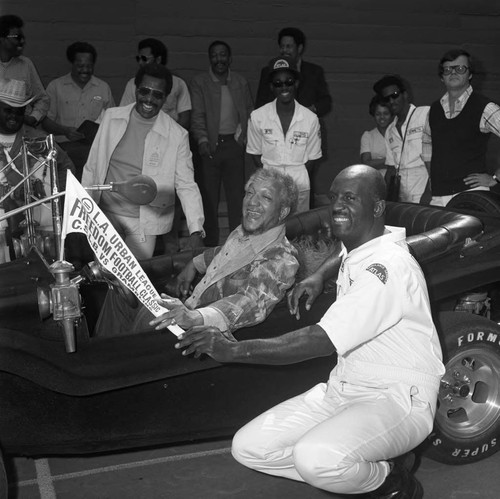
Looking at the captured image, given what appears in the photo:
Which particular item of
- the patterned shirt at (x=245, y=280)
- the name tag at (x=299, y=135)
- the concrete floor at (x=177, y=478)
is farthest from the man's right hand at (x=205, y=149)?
the concrete floor at (x=177, y=478)

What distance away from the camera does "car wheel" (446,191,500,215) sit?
4.74 metres

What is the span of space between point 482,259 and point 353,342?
1.24 meters

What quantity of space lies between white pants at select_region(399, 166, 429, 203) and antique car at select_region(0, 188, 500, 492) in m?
2.05

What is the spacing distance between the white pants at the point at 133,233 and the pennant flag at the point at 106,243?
2372 millimetres

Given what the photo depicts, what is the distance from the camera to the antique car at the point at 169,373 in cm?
314

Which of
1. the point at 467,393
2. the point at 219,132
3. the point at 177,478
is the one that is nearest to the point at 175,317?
the point at 177,478

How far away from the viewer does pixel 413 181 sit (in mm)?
6441

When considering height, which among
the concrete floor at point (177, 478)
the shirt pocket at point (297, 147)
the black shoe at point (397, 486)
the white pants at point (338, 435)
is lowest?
the concrete floor at point (177, 478)

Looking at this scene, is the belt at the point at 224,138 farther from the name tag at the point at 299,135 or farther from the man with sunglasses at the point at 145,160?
the man with sunglasses at the point at 145,160

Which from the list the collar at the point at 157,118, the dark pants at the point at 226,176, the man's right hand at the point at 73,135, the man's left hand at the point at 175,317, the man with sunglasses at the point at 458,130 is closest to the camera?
the man's left hand at the point at 175,317

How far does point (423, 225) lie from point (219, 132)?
128 inches

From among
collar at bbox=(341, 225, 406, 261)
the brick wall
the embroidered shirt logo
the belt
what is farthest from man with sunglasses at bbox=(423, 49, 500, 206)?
the brick wall

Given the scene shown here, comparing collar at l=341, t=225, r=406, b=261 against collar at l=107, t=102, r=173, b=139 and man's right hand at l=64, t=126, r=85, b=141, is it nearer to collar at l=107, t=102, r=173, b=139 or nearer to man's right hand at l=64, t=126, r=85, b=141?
collar at l=107, t=102, r=173, b=139

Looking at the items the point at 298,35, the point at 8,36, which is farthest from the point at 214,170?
the point at 8,36
